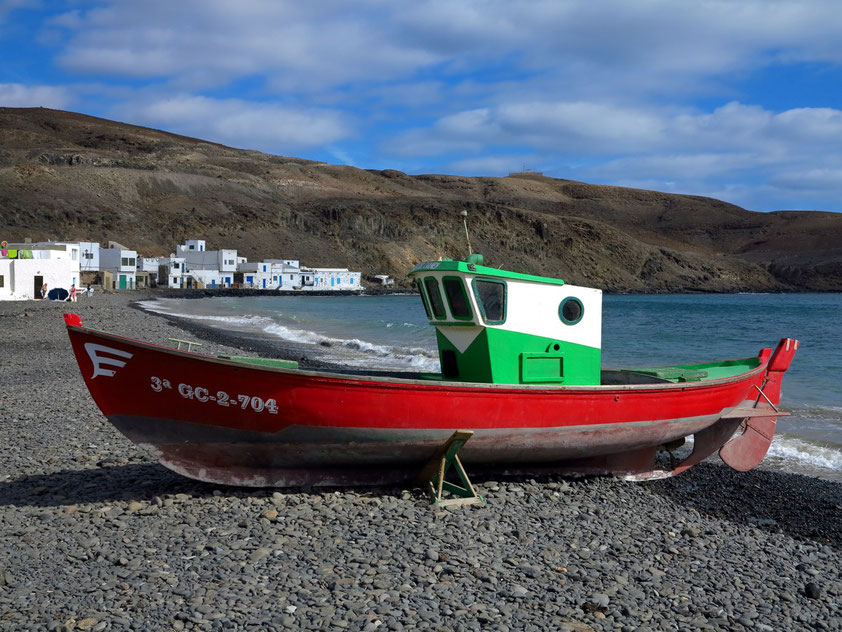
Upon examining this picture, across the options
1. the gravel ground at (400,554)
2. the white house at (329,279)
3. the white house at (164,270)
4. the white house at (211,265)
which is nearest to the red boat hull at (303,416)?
the gravel ground at (400,554)

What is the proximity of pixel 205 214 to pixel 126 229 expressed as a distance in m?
13.9

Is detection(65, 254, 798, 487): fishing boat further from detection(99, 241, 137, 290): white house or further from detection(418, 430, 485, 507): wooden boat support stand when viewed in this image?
detection(99, 241, 137, 290): white house

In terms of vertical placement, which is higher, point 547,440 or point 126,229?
point 126,229

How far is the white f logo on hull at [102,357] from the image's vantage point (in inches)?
304

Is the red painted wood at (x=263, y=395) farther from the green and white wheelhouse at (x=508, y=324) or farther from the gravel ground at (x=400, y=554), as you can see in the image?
the gravel ground at (x=400, y=554)

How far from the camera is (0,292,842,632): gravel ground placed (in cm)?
544

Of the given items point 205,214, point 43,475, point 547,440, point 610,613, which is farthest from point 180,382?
point 205,214

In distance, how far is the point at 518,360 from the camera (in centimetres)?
906

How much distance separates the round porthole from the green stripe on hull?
0.28 meters

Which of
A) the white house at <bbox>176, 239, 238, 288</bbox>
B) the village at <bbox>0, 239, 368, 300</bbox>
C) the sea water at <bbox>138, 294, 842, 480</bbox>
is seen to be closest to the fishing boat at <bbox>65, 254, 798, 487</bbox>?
the sea water at <bbox>138, 294, 842, 480</bbox>

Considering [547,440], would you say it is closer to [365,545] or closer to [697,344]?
[365,545]

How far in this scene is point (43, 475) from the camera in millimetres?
8547

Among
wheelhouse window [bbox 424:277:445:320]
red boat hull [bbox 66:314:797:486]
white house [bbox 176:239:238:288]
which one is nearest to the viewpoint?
red boat hull [bbox 66:314:797:486]

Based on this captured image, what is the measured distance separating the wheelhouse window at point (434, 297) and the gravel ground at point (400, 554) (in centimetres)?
201
